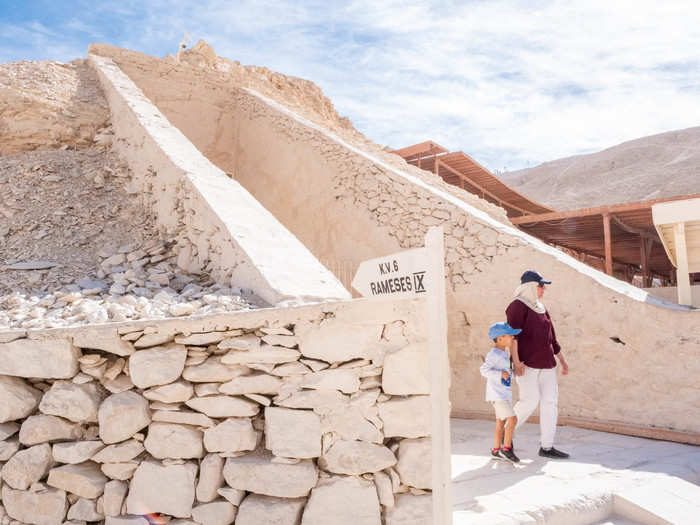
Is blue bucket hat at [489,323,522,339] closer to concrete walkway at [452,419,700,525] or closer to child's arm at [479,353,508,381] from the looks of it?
child's arm at [479,353,508,381]

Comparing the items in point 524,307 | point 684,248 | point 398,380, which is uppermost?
point 684,248

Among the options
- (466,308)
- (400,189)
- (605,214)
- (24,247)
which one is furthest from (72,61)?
(605,214)

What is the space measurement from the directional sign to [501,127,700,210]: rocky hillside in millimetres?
24746

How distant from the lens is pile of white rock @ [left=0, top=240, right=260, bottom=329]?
272cm

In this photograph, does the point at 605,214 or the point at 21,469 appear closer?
the point at 21,469

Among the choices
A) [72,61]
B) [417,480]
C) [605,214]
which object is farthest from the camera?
[605,214]

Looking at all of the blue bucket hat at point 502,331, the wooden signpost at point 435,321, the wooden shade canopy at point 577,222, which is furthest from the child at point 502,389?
the wooden shade canopy at point 577,222

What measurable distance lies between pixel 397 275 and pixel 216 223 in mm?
1695

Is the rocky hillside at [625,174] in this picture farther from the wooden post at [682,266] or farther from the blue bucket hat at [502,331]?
the blue bucket hat at [502,331]

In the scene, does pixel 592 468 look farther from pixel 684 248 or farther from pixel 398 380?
pixel 684 248

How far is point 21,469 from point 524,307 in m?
3.53

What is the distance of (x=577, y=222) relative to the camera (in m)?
11.4

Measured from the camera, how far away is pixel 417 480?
2.25 metres

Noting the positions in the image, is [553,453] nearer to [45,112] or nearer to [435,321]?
[435,321]
